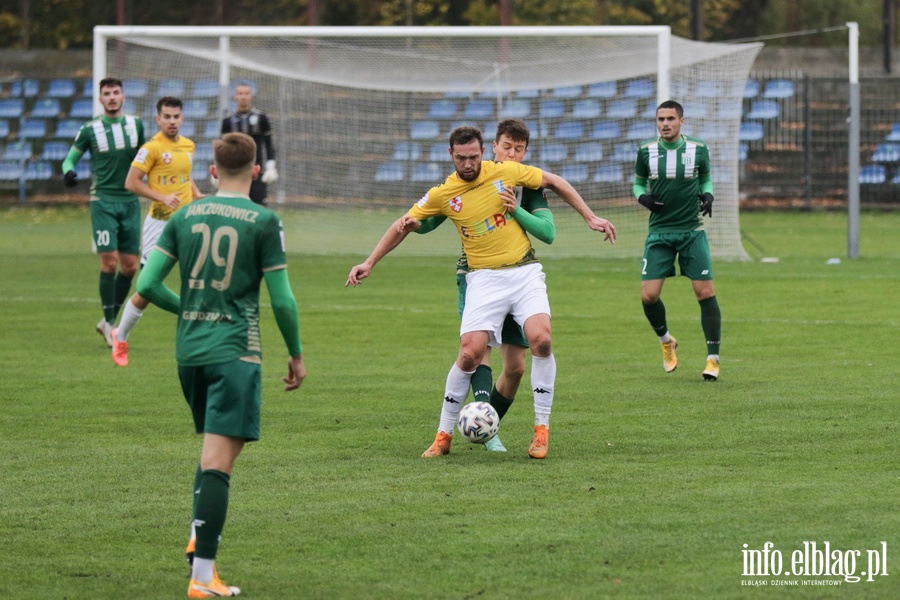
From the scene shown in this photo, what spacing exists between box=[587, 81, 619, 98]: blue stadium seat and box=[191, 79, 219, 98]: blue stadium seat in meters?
6.71

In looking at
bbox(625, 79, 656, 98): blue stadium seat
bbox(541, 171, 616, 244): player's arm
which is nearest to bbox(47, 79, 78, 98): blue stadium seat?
bbox(625, 79, 656, 98): blue stadium seat

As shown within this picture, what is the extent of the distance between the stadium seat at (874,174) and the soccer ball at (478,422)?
89.2ft

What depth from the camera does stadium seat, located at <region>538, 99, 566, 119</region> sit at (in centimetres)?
2444

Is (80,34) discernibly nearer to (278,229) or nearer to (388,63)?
(388,63)

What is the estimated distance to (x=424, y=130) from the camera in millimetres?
25594

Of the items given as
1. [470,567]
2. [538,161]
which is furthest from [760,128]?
[470,567]

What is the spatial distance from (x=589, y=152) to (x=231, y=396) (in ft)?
61.7

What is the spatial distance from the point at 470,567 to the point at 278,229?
5.41 feet

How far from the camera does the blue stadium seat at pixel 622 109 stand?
23.2 m

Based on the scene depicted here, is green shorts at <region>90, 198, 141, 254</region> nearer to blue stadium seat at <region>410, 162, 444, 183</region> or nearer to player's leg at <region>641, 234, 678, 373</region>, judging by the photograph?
player's leg at <region>641, 234, 678, 373</region>

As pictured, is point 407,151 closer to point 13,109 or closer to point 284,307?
point 13,109

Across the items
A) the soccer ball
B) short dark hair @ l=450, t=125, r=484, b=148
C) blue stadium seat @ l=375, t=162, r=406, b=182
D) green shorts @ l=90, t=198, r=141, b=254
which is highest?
blue stadium seat @ l=375, t=162, r=406, b=182

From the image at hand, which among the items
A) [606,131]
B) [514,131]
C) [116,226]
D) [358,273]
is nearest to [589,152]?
[606,131]

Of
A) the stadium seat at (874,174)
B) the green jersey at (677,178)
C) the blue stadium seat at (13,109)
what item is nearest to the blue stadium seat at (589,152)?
the green jersey at (677,178)
